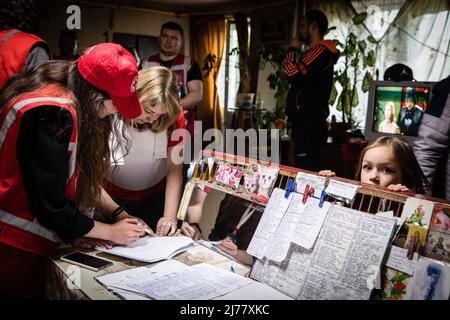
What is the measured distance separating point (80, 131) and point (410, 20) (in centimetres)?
428

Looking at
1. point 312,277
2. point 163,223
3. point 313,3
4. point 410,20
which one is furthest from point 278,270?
point 313,3

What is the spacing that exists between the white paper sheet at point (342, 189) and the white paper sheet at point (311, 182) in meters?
0.02

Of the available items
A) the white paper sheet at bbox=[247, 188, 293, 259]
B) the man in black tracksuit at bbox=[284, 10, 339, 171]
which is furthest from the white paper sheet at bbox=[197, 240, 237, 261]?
the man in black tracksuit at bbox=[284, 10, 339, 171]

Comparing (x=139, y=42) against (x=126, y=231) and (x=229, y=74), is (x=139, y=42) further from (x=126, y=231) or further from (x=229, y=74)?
(x=126, y=231)

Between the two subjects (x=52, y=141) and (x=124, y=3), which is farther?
(x=124, y=3)

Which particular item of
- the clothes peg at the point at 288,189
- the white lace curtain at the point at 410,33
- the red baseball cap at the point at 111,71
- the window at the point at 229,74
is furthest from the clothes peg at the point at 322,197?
the window at the point at 229,74

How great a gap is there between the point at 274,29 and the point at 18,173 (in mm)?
5551

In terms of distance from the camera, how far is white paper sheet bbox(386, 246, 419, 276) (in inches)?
35.1

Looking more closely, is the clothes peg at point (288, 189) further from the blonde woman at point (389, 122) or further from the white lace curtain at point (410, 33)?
the white lace curtain at point (410, 33)

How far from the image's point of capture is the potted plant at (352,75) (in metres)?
4.23

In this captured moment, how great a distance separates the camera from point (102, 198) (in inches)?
56.5
